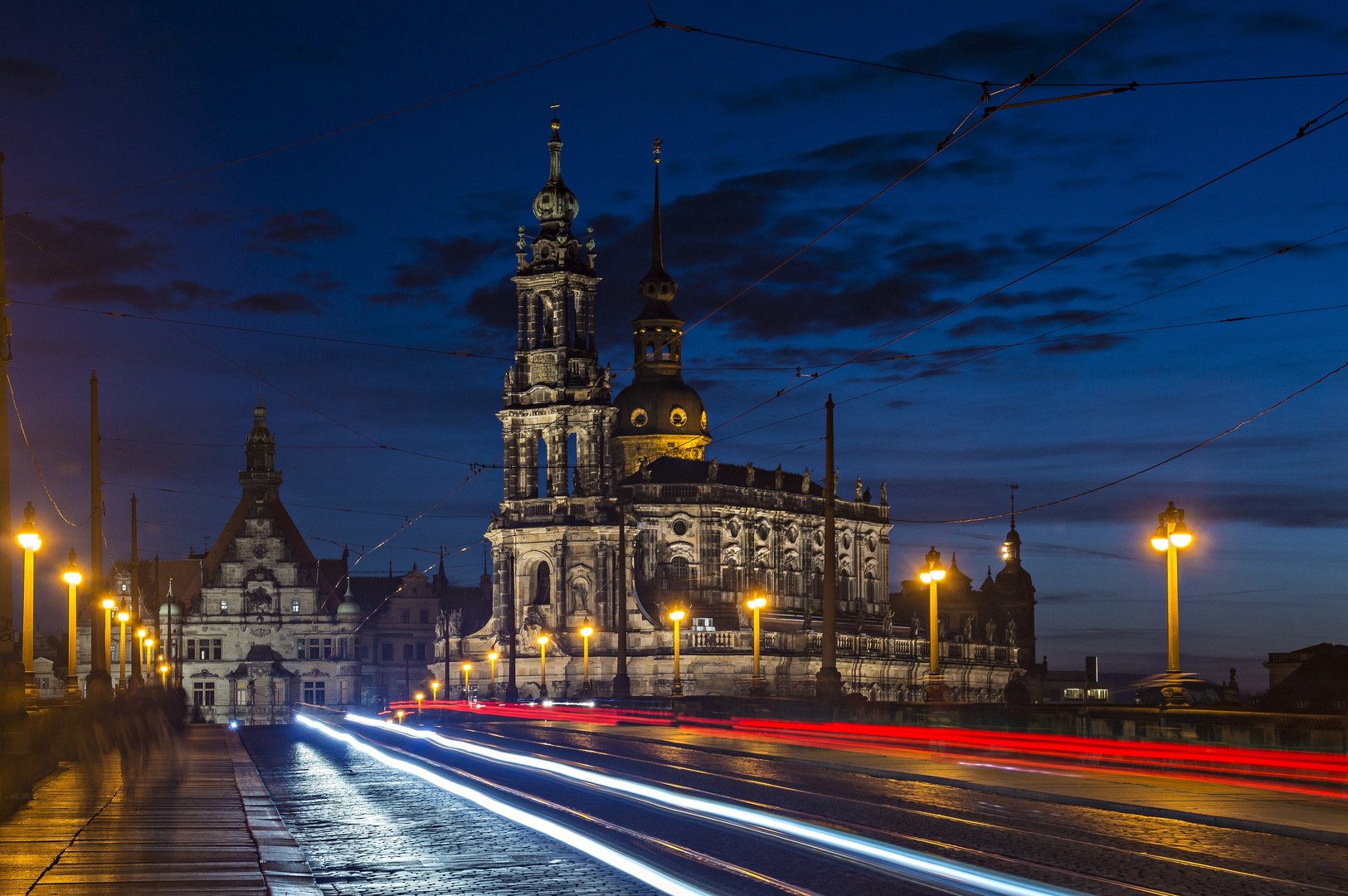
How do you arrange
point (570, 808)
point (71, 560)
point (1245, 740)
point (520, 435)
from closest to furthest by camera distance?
point (570, 808), point (1245, 740), point (71, 560), point (520, 435)

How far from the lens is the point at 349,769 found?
95.4 feet

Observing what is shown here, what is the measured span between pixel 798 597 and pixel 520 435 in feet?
82.8

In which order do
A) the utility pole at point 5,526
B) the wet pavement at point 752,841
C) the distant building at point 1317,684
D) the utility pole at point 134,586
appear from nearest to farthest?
the wet pavement at point 752,841
the utility pole at point 5,526
the utility pole at point 134,586
the distant building at point 1317,684

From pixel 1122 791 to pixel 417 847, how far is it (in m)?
11.2

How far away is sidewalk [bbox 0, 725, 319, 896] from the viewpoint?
41.4ft

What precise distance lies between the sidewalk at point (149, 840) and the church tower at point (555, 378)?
79.0 m

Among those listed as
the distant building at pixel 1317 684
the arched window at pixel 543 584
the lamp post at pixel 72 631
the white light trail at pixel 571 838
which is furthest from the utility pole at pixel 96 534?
the arched window at pixel 543 584

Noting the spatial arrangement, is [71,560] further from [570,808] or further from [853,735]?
[570,808]

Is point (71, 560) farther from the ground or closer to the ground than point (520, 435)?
closer to the ground

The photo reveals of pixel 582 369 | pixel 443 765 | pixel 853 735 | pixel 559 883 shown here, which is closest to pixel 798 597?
pixel 582 369

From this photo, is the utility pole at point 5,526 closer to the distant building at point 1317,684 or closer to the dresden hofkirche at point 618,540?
the distant building at point 1317,684

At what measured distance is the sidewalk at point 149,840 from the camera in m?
12.6

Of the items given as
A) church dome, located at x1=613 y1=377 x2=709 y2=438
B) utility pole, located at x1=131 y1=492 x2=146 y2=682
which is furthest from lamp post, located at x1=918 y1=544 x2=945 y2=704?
church dome, located at x1=613 y1=377 x2=709 y2=438

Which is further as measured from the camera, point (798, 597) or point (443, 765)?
point (798, 597)
